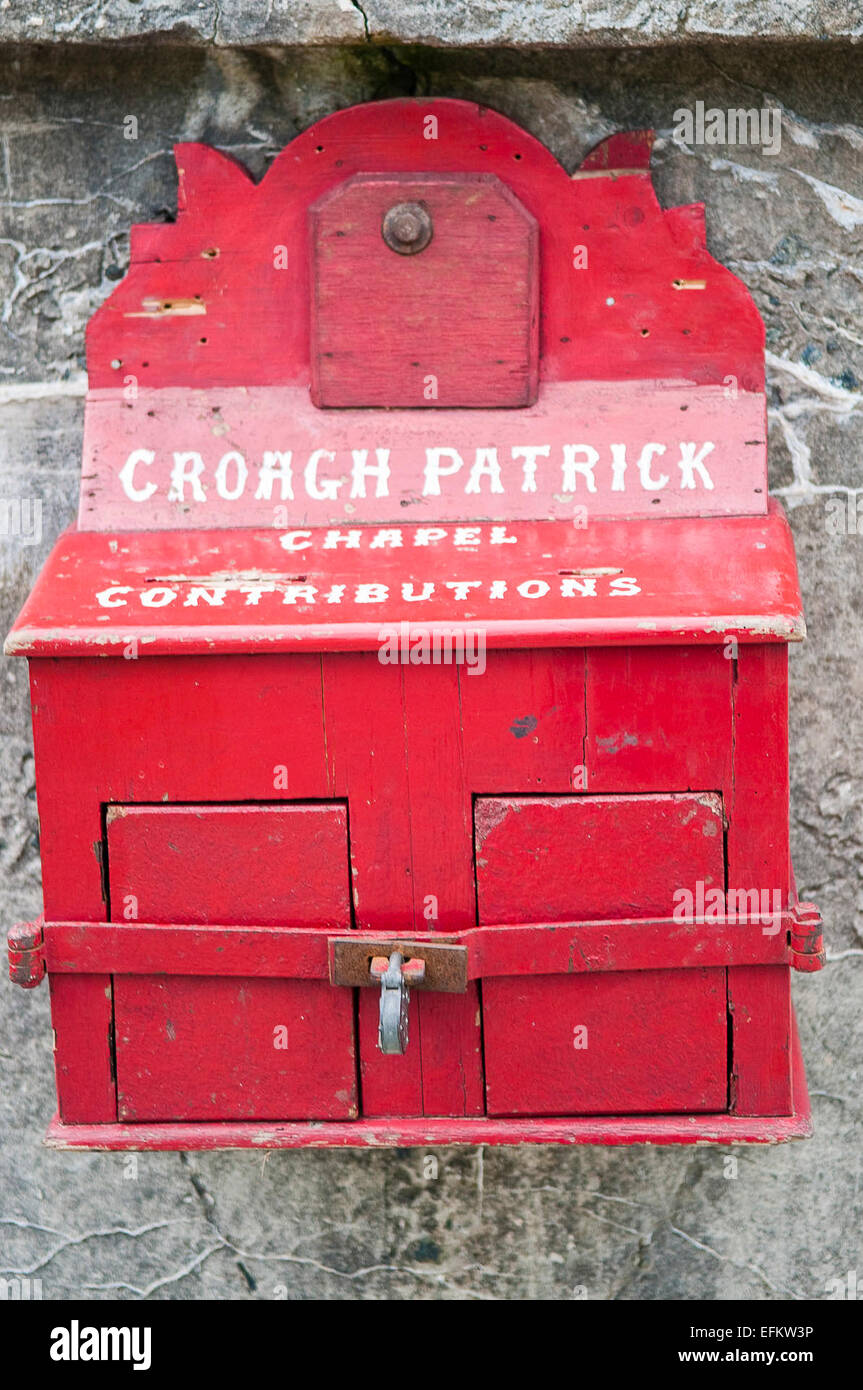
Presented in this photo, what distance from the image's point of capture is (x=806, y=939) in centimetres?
140

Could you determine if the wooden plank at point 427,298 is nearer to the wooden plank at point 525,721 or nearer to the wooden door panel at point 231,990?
the wooden plank at point 525,721

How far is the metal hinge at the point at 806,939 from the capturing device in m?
1.40

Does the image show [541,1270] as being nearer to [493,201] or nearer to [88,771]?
[88,771]

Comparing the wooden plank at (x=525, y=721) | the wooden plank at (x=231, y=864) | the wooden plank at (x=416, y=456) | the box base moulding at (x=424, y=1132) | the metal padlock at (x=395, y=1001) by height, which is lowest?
the box base moulding at (x=424, y=1132)

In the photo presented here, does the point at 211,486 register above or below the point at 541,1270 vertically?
above

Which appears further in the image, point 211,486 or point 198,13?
point 211,486

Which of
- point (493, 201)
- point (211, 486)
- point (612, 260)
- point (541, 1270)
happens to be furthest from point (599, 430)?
point (541, 1270)

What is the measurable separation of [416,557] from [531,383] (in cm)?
Result: 31

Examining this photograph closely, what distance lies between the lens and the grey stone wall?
1.63m

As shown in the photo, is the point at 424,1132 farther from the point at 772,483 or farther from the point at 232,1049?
the point at 772,483

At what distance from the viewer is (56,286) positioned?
1745 millimetres

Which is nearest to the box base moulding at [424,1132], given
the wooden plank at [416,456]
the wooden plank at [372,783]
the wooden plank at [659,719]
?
the wooden plank at [372,783]

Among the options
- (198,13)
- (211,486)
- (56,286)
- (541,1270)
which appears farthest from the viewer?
(541,1270)

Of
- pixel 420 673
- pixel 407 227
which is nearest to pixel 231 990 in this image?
pixel 420 673
